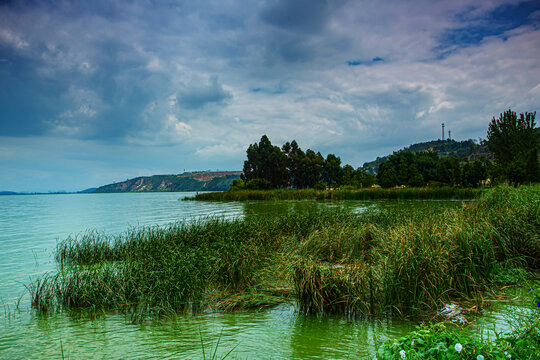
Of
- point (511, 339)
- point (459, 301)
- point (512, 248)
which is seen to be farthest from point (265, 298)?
point (512, 248)

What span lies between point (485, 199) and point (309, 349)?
40.9 feet

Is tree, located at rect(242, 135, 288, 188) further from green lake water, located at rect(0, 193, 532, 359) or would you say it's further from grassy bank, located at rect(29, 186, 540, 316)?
green lake water, located at rect(0, 193, 532, 359)

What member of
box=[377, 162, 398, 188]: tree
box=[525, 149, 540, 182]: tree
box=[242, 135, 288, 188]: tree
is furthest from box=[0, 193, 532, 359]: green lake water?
box=[377, 162, 398, 188]: tree

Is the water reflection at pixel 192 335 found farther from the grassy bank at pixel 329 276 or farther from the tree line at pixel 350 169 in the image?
the tree line at pixel 350 169

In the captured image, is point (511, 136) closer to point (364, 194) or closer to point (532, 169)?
point (532, 169)

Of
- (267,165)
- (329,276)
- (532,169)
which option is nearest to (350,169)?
(267,165)

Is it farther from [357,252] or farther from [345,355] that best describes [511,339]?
[357,252]

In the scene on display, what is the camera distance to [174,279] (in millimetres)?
6145

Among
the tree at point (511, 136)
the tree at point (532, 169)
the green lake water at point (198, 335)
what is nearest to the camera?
the green lake water at point (198, 335)

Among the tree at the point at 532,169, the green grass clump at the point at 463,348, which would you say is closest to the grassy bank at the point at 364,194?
the tree at the point at 532,169

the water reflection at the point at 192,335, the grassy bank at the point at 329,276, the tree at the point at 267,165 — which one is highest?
the tree at the point at 267,165

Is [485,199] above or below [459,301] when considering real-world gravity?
above

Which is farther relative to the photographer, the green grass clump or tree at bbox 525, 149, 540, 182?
tree at bbox 525, 149, 540, 182

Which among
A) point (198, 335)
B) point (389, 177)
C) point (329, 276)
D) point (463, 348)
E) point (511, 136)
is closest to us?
point (463, 348)
